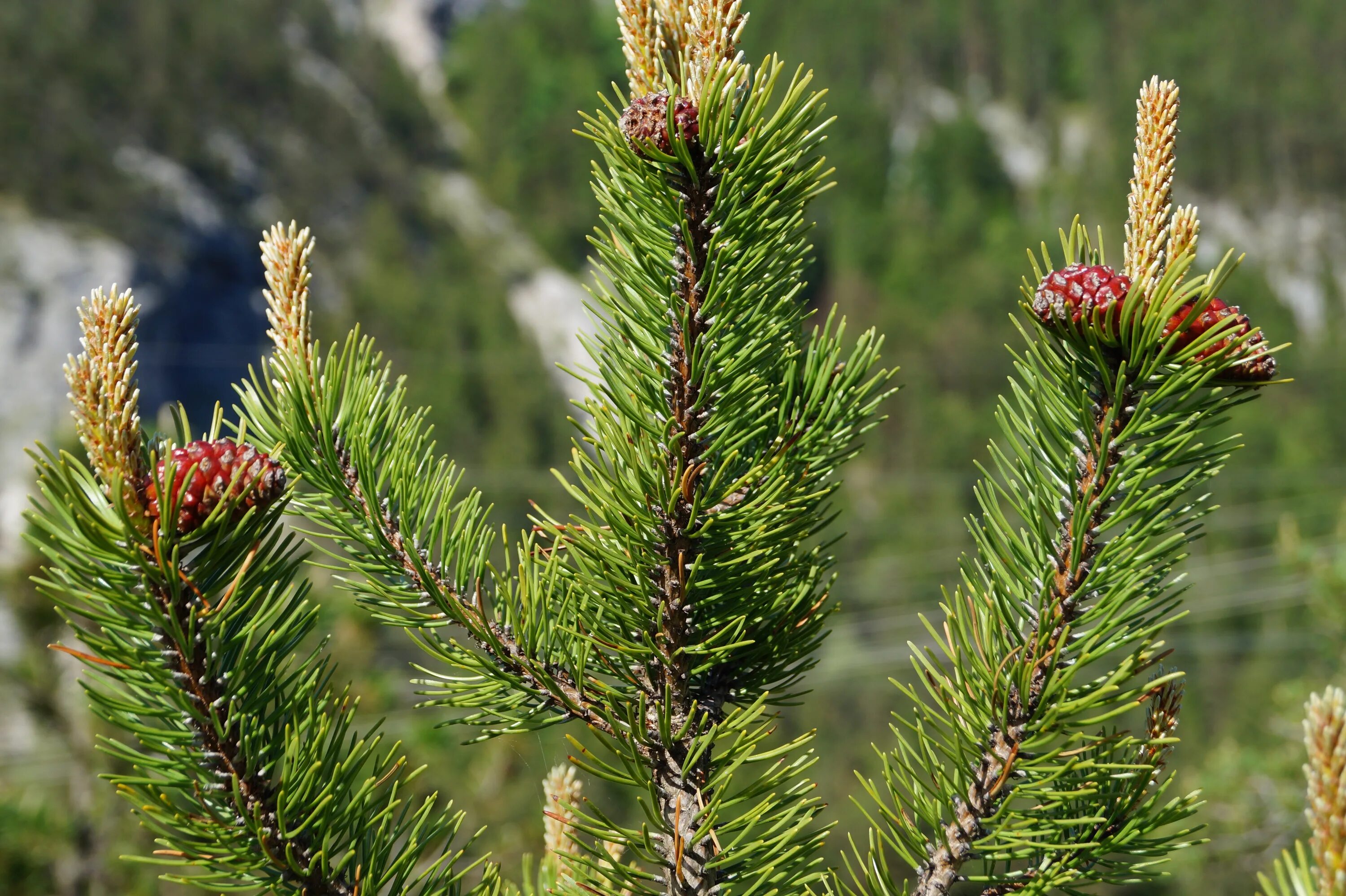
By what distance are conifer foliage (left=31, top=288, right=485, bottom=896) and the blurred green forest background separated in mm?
3896

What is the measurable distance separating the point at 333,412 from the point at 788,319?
52cm

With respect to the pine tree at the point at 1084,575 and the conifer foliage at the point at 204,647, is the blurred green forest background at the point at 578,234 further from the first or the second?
the pine tree at the point at 1084,575

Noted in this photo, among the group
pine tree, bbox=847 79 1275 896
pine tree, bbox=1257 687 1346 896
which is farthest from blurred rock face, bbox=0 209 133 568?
Result: pine tree, bbox=1257 687 1346 896

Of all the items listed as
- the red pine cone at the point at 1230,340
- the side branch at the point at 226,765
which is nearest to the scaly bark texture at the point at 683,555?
the side branch at the point at 226,765

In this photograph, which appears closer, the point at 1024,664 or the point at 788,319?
the point at 1024,664

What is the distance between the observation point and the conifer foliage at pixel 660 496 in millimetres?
1051

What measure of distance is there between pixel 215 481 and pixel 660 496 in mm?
418

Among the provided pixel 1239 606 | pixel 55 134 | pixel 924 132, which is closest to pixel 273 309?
pixel 55 134

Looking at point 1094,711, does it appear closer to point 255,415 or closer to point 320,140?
point 255,415

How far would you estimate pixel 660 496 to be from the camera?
108 cm

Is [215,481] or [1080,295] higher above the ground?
[1080,295]

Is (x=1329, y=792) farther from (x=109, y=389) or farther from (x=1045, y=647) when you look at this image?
(x=109, y=389)

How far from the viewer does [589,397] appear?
3.90 feet

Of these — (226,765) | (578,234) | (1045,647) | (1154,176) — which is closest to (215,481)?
(226,765)
